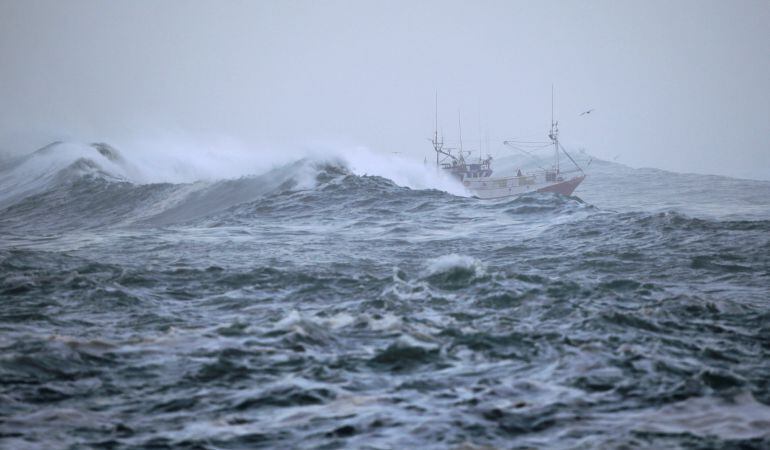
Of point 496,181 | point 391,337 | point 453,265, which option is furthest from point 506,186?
point 391,337

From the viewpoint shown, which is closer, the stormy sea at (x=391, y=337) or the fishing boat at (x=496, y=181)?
the stormy sea at (x=391, y=337)

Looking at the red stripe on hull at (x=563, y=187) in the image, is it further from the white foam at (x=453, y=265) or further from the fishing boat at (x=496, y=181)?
the white foam at (x=453, y=265)

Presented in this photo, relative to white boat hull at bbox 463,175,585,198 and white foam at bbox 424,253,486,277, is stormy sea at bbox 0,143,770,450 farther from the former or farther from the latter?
white boat hull at bbox 463,175,585,198

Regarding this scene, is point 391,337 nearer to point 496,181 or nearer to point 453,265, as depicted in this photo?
point 453,265

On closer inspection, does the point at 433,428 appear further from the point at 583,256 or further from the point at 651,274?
the point at 583,256

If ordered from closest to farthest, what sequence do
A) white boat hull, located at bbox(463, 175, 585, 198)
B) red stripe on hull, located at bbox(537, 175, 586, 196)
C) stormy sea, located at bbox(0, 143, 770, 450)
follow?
stormy sea, located at bbox(0, 143, 770, 450)
white boat hull, located at bbox(463, 175, 585, 198)
red stripe on hull, located at bbox(537, 175, 586, 196)

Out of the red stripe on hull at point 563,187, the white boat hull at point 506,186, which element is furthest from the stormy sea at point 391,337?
the red stripe on hull at point 563,187

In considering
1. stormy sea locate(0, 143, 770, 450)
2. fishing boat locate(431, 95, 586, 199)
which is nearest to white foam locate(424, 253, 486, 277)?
stormy sea locate(0, 143, 770, 450)

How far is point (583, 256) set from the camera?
Answer: 63.3 ft

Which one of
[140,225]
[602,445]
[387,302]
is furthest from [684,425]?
[140,225]

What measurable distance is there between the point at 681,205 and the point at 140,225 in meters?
43.3

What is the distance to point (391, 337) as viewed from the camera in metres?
11.3

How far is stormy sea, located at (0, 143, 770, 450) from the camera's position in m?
7.84

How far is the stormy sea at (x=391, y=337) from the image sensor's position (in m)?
7.84
